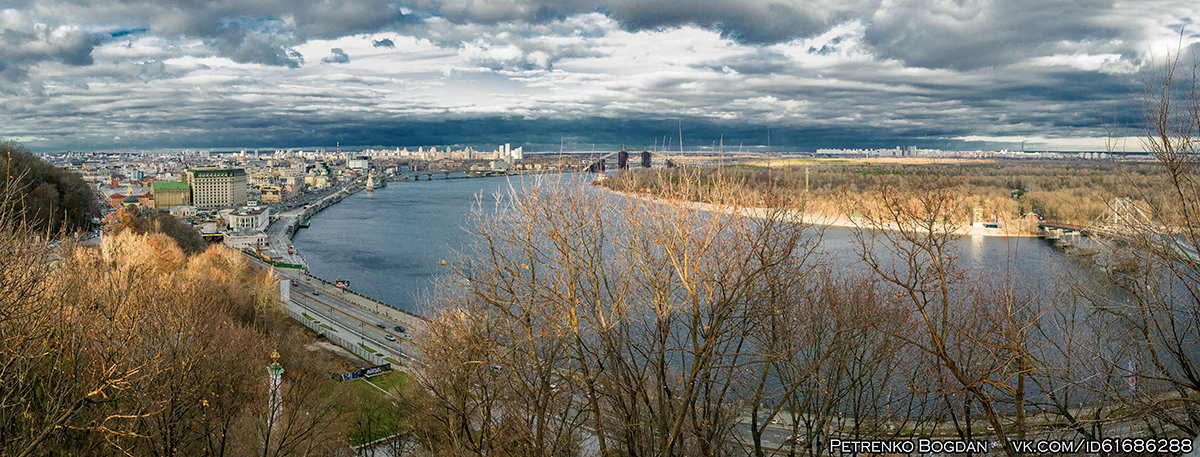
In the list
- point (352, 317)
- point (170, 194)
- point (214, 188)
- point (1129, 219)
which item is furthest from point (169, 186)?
point (1129, 219)

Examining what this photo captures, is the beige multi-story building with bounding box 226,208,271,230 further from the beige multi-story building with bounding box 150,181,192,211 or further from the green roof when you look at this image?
the green roof

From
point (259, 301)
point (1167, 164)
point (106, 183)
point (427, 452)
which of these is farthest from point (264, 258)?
point (106, 183)

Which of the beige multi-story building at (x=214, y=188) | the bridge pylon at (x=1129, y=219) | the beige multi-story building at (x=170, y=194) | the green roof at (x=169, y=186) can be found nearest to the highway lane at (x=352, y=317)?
the bridge pylon at (x=1129, y=219)

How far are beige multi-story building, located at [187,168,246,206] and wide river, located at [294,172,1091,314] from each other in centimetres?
1471

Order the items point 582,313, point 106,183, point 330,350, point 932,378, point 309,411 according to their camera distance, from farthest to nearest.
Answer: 1. point 106,183
2. point 330,350
3. point 309,411
4. point 932,378
5. point 582,313

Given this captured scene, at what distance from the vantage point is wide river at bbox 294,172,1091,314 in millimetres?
15555

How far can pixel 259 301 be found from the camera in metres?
12.3

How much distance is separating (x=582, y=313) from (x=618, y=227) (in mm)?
458

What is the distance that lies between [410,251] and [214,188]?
3358cm

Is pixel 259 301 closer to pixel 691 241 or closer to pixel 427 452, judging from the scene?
pixel 427 452

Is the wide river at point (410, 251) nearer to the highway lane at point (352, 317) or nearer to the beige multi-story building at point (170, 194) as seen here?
the highway lane at point (352, 317)

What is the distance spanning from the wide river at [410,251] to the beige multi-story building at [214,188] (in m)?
14.7

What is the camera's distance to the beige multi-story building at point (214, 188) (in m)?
48.9

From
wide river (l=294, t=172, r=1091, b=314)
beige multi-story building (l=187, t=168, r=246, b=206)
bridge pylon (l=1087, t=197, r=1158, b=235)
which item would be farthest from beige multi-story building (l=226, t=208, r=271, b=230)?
bridge pylon (l=1087, t=197, r=1158, b=235)
